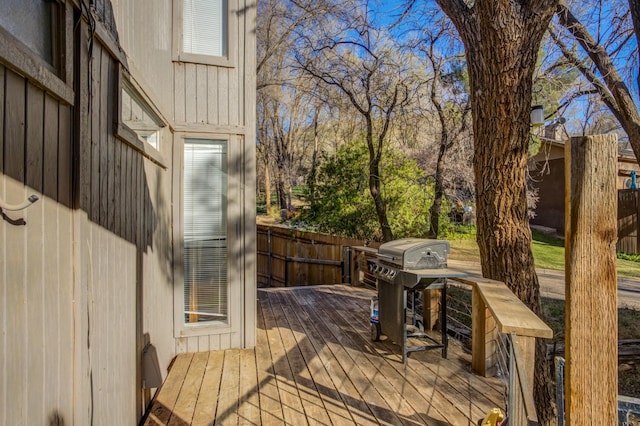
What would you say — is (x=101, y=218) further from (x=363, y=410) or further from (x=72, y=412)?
(x=363, y=410)

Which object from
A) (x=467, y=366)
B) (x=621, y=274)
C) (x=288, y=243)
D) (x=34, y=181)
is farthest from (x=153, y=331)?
(x=621, y=274)

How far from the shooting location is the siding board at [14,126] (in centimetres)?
111

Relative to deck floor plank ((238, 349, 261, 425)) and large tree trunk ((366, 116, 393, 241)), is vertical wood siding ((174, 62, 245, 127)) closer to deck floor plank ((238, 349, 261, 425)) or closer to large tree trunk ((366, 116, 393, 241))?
deck floor plank ((238, 349, 261, 425))

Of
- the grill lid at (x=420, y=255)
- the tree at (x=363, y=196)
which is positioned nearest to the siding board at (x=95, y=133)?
the grill lid at (x=420, y=255)

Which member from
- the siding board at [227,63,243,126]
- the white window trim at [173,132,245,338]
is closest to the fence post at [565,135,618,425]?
the white window trim at [173,132,245,338]

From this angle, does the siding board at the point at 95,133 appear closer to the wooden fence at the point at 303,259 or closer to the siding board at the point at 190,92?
the siding board at the point at 190,92

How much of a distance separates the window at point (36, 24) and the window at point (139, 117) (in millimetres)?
767

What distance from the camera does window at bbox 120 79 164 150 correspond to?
2338mm

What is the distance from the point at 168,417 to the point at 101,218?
1517 mm

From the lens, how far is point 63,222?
1.48m

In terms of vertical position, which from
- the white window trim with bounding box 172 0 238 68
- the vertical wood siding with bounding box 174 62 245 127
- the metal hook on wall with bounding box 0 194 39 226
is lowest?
the metal hook on wall with bounding box 0 194 39 226

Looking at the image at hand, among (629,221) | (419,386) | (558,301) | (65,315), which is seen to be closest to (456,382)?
(419,386)

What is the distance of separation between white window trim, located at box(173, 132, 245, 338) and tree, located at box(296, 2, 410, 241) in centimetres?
525

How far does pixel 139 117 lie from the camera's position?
2.70 meters
